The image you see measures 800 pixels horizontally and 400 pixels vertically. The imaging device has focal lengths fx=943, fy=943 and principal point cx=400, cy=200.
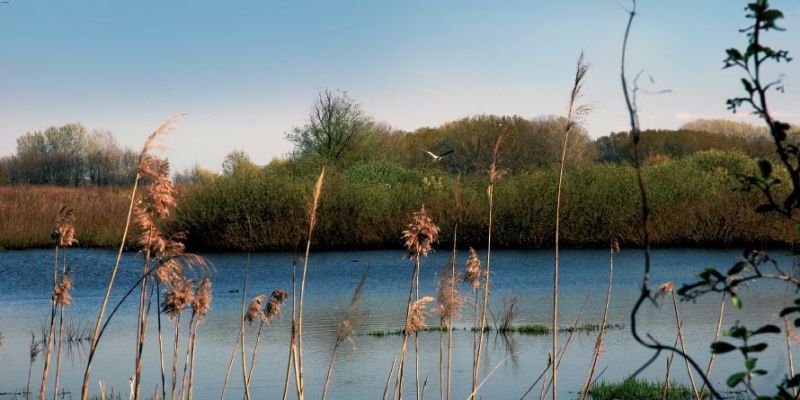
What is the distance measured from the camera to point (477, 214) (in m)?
27.7

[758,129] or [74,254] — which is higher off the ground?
[758,129]

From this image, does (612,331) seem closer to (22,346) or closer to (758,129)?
(22,346)

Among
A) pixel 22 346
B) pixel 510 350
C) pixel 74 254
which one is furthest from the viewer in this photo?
pixel 74 254

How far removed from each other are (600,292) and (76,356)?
30.9 ft

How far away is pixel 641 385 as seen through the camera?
27.3 feet

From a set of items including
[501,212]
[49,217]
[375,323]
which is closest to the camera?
[375,323]

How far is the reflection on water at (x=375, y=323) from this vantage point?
939 centimetres

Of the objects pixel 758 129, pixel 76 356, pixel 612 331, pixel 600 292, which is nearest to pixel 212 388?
pixel 76 356

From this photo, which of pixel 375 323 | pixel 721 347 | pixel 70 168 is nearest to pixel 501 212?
pixel 375 323

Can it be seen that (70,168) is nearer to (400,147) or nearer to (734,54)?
(400,147)

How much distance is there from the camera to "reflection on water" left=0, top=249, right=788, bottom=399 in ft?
30.8

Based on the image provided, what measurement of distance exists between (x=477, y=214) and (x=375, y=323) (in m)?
14.8

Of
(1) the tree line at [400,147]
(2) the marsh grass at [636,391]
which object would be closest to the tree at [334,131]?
(1) the tree line at [400,147]

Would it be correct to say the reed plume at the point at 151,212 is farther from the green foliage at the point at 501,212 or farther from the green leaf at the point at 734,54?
the green foliage at the point at 501,212
